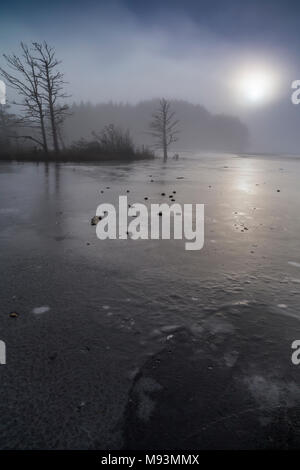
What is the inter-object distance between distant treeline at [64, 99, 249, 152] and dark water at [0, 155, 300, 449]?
14413 cm

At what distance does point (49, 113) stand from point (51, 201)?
941 inches

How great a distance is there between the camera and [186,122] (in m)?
178

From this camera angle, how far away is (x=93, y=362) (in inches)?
70.4

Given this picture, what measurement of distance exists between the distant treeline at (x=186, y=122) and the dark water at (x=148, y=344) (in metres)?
144

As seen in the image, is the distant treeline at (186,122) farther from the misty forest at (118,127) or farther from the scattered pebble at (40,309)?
the scattered pebble at (40,309)

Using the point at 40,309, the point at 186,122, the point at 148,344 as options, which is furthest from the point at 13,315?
the point at 186,122

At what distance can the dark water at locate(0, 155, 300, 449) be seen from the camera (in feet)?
4.51

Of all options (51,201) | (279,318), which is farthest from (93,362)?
(51,201)

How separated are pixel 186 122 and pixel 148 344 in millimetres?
192778

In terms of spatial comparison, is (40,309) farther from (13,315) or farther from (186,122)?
(186,122)

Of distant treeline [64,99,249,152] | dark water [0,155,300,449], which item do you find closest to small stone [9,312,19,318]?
dark water [0,155,300,449]

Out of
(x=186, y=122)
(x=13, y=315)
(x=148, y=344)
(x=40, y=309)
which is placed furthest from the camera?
(x=186, y=122)

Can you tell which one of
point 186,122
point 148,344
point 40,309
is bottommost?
point 148,344
